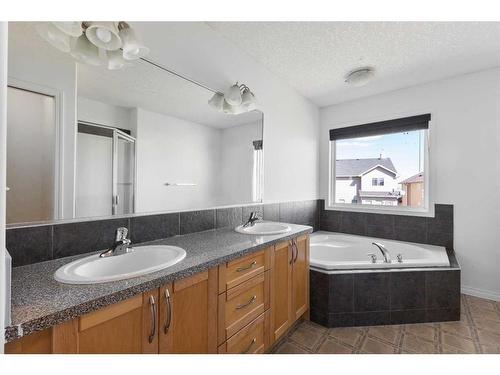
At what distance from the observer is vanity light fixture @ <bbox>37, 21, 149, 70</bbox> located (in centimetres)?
104

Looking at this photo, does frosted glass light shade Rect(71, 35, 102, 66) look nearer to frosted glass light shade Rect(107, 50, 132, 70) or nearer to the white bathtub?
frosted glass light shade Rect(107, 50, 132, 70)

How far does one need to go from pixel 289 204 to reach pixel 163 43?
78.2 inches

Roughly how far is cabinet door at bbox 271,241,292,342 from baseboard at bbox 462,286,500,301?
216 centimetres

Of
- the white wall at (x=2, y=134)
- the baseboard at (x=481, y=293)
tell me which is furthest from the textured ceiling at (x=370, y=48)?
the baseboard at (x=481, y=293)

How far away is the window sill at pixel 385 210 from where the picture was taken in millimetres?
2652

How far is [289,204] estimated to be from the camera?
108 inches

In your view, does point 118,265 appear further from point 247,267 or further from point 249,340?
point 249,340

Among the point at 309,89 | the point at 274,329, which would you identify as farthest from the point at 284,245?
the point at 309,89

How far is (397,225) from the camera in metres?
2.79

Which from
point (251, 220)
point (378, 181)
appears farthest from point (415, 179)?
point (251, 220)

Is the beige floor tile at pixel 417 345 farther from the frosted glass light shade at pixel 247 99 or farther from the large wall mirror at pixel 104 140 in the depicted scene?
the frosted glass light shade at pixel 247 99

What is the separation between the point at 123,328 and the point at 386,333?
1.98 meters

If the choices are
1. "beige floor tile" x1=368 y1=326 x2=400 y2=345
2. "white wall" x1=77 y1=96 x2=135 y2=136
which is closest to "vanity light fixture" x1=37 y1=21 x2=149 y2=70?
"white wall" x1=77 y1=96 x2=135 y2=136

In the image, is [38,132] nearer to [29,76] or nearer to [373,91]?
[29,76]
